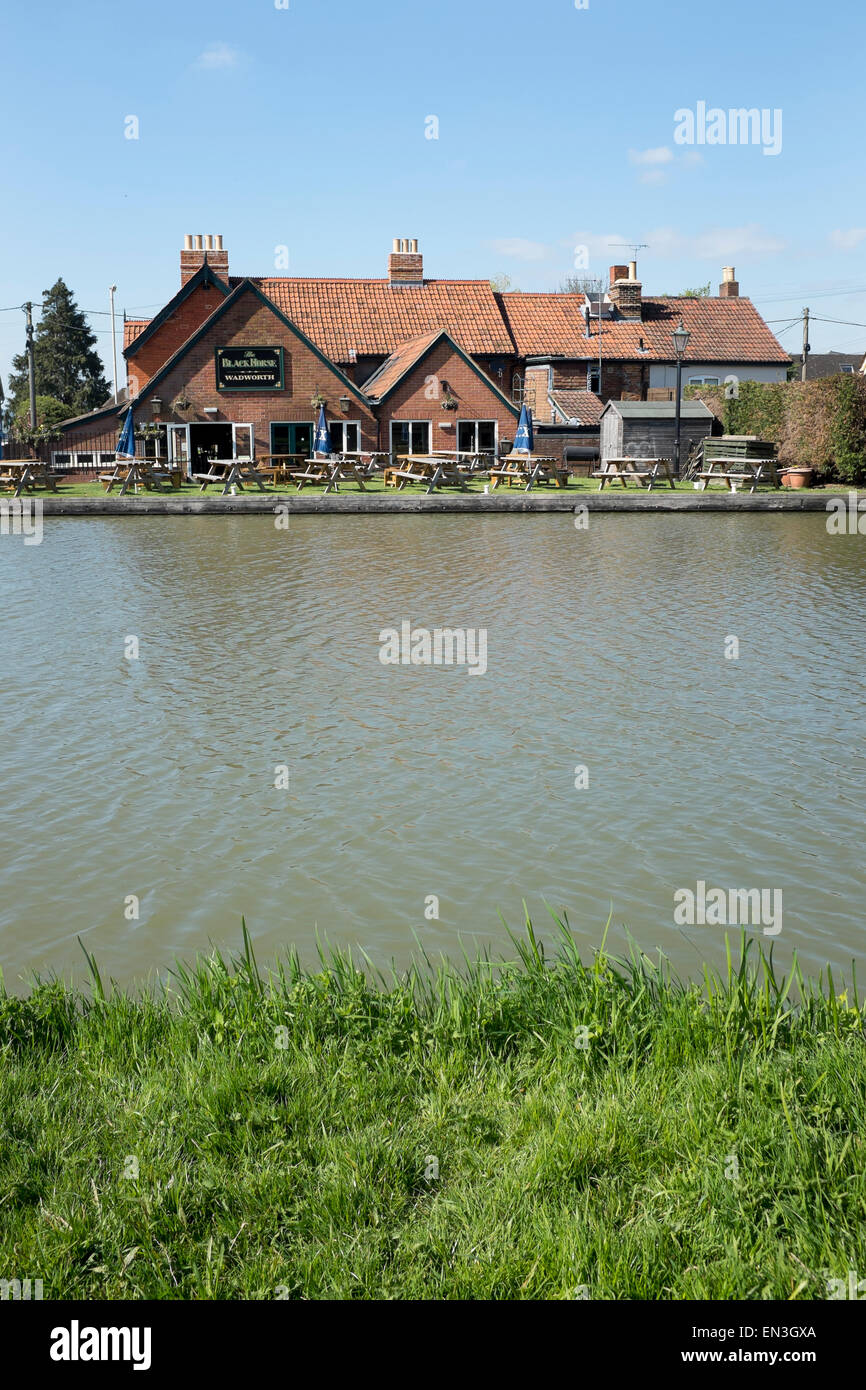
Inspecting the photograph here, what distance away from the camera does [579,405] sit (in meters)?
45.8

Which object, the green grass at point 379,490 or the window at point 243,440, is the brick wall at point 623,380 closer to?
the green grass at point 379,490

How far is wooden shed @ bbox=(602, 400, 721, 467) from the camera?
127 ft

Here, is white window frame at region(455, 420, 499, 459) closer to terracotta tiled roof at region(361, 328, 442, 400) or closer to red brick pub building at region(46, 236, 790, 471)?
red brick pub building at region(46, 236, 790, 471)

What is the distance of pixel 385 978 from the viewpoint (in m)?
4.79

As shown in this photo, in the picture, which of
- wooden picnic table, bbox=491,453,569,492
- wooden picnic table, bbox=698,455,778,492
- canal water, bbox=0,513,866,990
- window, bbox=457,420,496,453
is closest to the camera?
canal water, bbox=0,513,866,990

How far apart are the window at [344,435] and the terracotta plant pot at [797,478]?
15.7 m

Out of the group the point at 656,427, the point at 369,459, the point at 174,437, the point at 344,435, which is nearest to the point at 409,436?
the point at 344,435

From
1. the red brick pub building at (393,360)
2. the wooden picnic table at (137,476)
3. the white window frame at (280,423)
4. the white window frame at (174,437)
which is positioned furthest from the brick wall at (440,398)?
the wooden picnic table at (137,476)

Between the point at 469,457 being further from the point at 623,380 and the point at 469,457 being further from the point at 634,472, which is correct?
the point at 623,380
